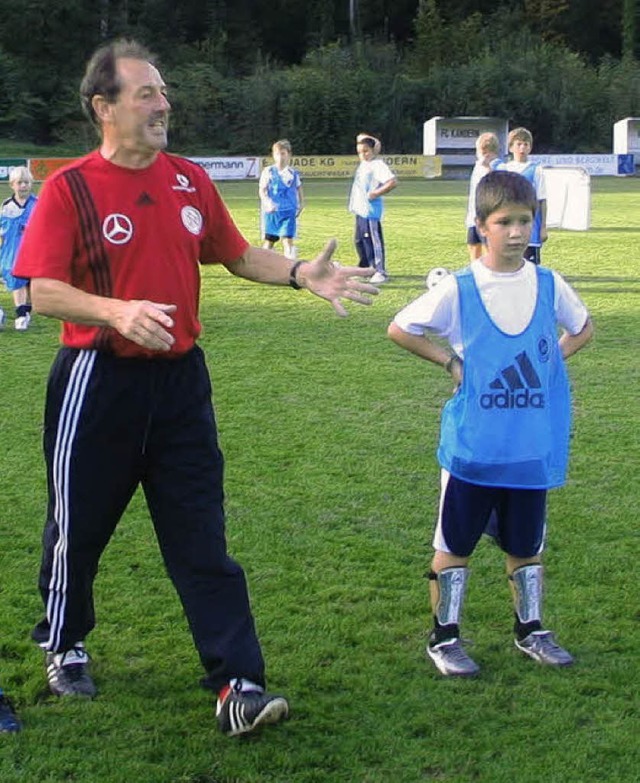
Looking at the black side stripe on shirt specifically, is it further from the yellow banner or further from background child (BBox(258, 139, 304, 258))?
the yellow banner

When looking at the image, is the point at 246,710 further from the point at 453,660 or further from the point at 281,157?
the point at 281,157

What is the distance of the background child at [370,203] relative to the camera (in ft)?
49.2

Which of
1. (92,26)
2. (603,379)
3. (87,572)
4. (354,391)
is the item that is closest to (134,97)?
(87,572)

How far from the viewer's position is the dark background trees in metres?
55.1

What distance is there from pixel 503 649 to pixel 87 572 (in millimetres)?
1592

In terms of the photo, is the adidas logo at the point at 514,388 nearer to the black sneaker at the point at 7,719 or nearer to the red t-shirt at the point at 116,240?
the red t-shirt at the point at 116,240

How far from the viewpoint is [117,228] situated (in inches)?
137

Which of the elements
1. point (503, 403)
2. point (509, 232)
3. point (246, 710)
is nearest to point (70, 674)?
point (246, 710)

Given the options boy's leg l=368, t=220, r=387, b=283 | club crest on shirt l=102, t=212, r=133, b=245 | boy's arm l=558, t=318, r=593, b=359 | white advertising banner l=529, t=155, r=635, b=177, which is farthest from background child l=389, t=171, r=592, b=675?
white advertising banner l=529, t=155, r=635, b=177

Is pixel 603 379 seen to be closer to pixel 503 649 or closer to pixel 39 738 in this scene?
pixel 503 649

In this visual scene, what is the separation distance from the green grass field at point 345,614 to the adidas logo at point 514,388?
3.26 ft

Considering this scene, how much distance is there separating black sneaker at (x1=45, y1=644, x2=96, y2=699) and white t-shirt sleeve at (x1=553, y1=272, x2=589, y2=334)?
81.6 inches

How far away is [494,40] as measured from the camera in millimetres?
66250

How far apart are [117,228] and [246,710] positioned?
1548 millimetres
